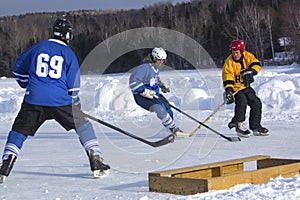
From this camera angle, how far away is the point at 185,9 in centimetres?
6044

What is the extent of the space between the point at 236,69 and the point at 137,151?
1776 millimetres

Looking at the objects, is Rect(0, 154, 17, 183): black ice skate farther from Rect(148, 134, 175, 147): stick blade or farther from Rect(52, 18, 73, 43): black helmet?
Rect(148, 134, 175, 147): stick blade

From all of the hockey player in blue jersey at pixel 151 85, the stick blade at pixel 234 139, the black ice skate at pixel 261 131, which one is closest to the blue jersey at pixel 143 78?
the hockey player in blue jersey at pixel 151 85

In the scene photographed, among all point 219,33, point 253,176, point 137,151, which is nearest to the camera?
point 253,176

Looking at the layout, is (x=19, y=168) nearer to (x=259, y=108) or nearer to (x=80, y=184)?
(x=80, y=184)

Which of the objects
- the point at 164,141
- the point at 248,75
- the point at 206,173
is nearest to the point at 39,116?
the point at 206,173

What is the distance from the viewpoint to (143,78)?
6484mm

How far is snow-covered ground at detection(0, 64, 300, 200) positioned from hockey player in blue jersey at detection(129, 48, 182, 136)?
1.18 ft

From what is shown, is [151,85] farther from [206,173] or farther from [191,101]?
[191,101]

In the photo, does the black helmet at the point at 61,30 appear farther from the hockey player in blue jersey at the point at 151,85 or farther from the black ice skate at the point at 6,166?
the hockey player in blue jersey at the point at 151,85

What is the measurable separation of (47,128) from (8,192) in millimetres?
5394

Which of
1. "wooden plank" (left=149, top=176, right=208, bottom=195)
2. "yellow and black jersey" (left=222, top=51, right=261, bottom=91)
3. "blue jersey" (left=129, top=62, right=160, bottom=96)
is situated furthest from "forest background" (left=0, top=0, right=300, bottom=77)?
"wooden plank" (left=149, top=176, right=208, bottom=195)

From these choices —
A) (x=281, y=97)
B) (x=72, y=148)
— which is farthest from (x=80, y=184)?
(x=281, y=97)

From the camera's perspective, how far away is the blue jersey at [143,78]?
21.1ft
